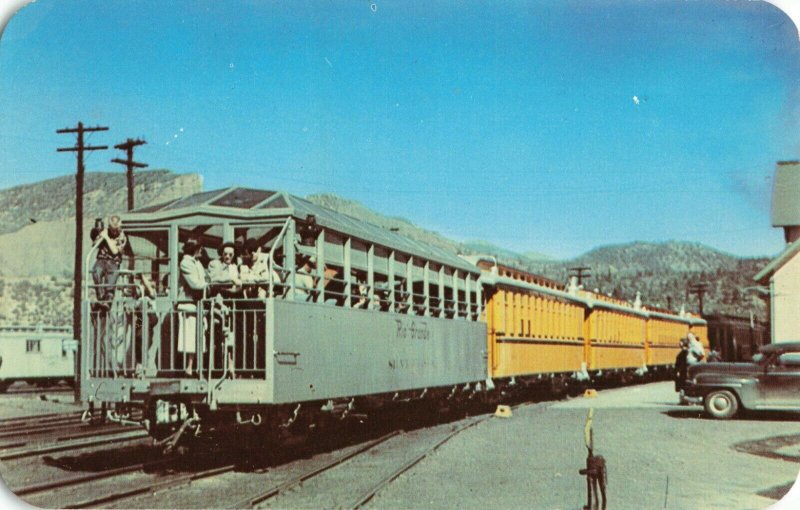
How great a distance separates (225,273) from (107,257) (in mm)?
1527

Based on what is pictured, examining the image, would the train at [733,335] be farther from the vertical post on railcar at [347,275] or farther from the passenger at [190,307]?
the passenger at [190,307]

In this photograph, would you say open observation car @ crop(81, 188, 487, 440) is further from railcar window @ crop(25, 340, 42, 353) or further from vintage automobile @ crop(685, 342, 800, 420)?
railcar window @ crop(25, 340, 42, 353)

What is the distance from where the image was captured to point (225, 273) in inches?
388

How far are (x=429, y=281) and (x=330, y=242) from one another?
12.8 feet

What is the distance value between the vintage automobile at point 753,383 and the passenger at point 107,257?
35.9ft

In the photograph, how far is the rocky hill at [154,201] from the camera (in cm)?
2519

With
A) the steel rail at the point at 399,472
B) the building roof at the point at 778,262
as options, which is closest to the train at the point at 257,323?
the steel rail at the point at 399,472

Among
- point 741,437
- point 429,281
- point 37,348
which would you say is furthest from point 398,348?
point 37,348

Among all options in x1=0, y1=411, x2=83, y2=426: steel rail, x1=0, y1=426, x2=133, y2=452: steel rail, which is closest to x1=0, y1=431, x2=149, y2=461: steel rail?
x1=0, y1=426, x2=133, y2=452: steel rail

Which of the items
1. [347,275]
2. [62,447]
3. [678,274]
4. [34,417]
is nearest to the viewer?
[347,275]

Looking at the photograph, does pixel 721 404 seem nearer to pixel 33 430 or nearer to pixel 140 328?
pixel 140 328

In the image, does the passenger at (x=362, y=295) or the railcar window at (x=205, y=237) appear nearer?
the railcar window at (x=205, y=237)

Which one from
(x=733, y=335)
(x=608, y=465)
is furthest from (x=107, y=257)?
(x=733, y=335)

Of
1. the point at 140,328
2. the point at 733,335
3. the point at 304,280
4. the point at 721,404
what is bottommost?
the point at 721,404
